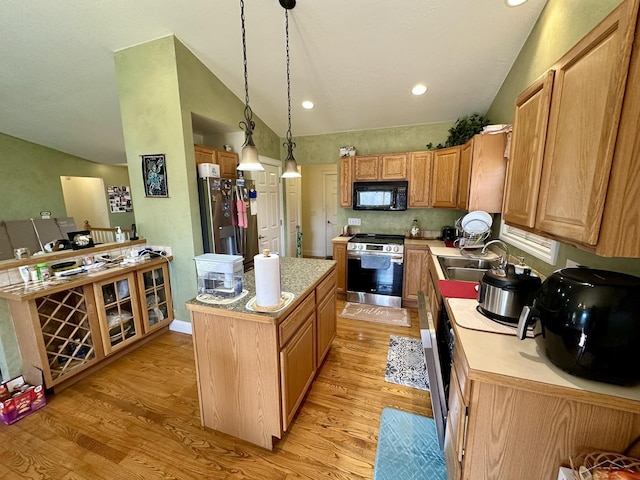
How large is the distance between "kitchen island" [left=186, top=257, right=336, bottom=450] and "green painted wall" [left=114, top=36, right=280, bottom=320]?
1.53m

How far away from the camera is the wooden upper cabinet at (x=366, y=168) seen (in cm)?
373

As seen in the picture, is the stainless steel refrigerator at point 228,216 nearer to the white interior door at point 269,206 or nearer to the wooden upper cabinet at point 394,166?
the white interior door at point 269,206

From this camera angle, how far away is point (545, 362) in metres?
0.97

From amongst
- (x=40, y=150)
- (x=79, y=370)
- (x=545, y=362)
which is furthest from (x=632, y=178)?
A: (x=40, y=150)

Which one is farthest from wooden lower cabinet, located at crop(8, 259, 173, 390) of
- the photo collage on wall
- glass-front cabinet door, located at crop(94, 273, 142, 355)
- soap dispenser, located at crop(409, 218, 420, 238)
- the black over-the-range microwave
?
the photo collage on wall

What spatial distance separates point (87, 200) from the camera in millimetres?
5945

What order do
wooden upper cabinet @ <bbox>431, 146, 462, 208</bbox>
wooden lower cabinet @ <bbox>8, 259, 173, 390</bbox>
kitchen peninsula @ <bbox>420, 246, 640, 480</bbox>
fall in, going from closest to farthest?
kitchen peninsula @ <bbox>420, 246, 640, 480</bbox>
wooden lower cabinet @ <bbox>8, 259, 173, 390</bbox>
wooden upper cabinet @ <bbox>431, 146, 462, 208</bbox>

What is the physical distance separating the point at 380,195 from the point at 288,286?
7.97 ft

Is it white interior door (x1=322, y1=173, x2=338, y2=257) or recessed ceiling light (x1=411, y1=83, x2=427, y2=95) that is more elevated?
recessed ceiling light (x1=411, y1=83, x2=427, y2=95)

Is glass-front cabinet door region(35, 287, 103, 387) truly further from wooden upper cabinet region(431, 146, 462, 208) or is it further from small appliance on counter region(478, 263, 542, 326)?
wooden upper cabinet region(431, 146, 462, 208)

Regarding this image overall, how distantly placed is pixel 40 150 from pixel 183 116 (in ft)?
13.7

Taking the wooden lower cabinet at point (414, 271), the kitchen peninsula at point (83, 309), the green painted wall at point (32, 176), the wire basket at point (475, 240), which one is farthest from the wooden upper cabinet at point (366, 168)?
the green painted wall at point (32, 176)

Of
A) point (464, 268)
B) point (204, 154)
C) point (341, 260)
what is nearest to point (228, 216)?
point (204, 154)

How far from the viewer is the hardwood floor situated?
4.87ft
